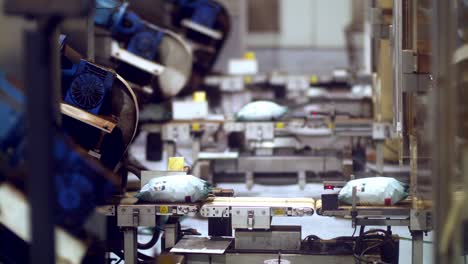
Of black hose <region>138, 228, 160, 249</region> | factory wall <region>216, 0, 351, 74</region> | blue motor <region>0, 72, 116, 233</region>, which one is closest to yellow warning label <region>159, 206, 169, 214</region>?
black hose <region>138, 228, 160, 249</region>

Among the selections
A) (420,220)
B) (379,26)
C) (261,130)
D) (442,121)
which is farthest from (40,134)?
(261,130)

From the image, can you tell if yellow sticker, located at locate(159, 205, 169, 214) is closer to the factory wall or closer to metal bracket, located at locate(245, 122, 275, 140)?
metal bracket, located at locate(245, 122, 275, 140)

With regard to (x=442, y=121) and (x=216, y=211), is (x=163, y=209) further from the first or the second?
(x=442, y=121)

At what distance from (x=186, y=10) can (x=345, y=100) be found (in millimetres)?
3025

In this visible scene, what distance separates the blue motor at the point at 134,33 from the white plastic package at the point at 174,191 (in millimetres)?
4009

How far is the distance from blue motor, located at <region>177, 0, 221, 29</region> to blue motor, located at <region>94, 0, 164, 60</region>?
3448 millimetres

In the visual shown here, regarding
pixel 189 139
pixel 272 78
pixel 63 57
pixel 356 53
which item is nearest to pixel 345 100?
pixel 189 139

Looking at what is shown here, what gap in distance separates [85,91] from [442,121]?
3300 mm

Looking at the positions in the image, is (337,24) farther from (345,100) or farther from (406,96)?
(406,96)

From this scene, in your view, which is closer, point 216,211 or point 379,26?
point 216,211

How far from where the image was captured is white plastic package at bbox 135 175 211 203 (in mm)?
6320

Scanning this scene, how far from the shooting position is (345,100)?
12.5 metres

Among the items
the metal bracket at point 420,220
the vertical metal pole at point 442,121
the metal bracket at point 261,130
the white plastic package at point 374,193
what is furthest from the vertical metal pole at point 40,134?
the metal bracket at point 261,130

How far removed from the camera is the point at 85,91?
6.55 meters
